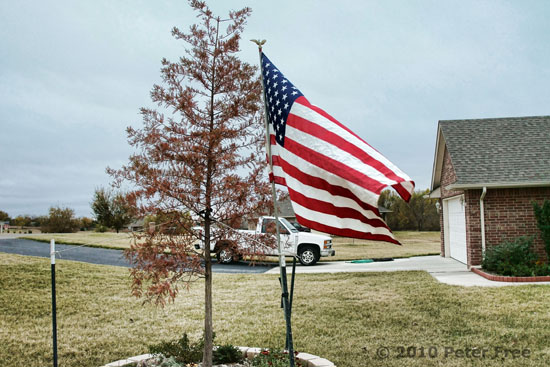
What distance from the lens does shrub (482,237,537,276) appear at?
11695 mm

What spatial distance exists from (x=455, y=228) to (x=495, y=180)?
11.1 feet

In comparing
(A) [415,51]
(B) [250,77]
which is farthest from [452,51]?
(B) [250,77]

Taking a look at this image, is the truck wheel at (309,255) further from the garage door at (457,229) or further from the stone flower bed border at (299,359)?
the stone flower bed border at (299,359)

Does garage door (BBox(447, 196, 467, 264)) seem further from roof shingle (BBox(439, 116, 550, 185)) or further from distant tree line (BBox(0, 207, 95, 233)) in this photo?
distant tree line (BBox(0, 207, 95, 233))

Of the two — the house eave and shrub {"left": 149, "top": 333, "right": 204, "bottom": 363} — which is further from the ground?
the house eave

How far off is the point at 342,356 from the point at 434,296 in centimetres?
434

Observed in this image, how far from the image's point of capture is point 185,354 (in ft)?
16.2

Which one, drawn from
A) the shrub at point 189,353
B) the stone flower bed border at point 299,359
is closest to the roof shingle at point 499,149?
the stone flower bed border at point 299,359

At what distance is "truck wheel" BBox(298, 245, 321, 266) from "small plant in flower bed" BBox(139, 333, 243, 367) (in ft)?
39.7

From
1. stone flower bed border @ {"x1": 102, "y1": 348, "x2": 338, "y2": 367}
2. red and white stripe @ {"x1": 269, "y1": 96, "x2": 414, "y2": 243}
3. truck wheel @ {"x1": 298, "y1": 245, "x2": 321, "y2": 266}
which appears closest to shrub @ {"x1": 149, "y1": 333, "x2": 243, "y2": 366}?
stone flower bed border @ {"x1": 102, "y1": 348, "x2": 338, "y2": 367}

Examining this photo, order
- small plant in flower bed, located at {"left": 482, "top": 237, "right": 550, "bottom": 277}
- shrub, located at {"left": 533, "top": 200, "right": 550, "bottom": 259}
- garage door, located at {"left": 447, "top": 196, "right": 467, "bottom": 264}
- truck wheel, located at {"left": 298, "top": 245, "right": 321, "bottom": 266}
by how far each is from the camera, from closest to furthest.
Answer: small plant in flower bed, located at {"left": 482, "top": 237, "right": 550, "bottom": 277} < shrub, located at {"left": 533, "top": 200, "right": 550, "bottom": 259} < garage door, located at {"left": 447, "top": 196, "right": 467, "bottom": 264} < truck wheel, located at {"left": 298, "top": 245, "right": 321, "bottom": 266}

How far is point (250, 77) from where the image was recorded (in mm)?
4664

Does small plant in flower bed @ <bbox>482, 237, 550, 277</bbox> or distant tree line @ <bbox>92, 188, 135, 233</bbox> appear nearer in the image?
small plant in flower bed @ <bbox>482, 237, 550, 277</bbox>

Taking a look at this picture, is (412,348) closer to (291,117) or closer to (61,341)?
(291,117)
